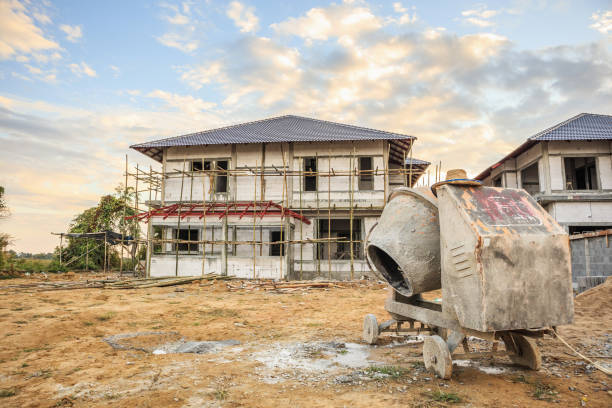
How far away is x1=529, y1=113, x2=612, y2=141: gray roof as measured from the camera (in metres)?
15.8

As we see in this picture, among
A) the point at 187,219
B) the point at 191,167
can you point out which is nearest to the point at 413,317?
the point at 187,219

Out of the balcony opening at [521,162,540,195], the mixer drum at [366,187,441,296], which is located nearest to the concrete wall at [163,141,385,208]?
the balcony opening at [521,162,540,195]

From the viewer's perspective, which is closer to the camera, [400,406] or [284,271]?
[400,406]

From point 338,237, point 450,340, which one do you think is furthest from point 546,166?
point 450,340

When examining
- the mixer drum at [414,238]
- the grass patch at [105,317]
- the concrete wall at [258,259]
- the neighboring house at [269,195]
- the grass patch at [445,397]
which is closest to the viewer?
the grass patch at [445,397]

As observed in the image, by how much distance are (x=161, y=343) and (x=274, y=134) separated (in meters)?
13.9

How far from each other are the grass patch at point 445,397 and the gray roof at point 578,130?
51.6 ft

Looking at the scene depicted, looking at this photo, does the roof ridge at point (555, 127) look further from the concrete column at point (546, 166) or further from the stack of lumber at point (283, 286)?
the stack of lumber at point (283, 286)

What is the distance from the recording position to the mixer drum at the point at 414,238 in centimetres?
436

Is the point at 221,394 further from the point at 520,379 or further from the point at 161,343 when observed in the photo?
the point at 520,379

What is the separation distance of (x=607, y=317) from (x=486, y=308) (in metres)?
6.11

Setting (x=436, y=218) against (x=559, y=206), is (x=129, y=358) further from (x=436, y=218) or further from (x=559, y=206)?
(x=559, y=206)

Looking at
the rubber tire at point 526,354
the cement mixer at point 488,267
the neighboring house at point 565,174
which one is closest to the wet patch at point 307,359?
the cement mixer at point 488,267

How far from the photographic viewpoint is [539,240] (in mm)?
3611
